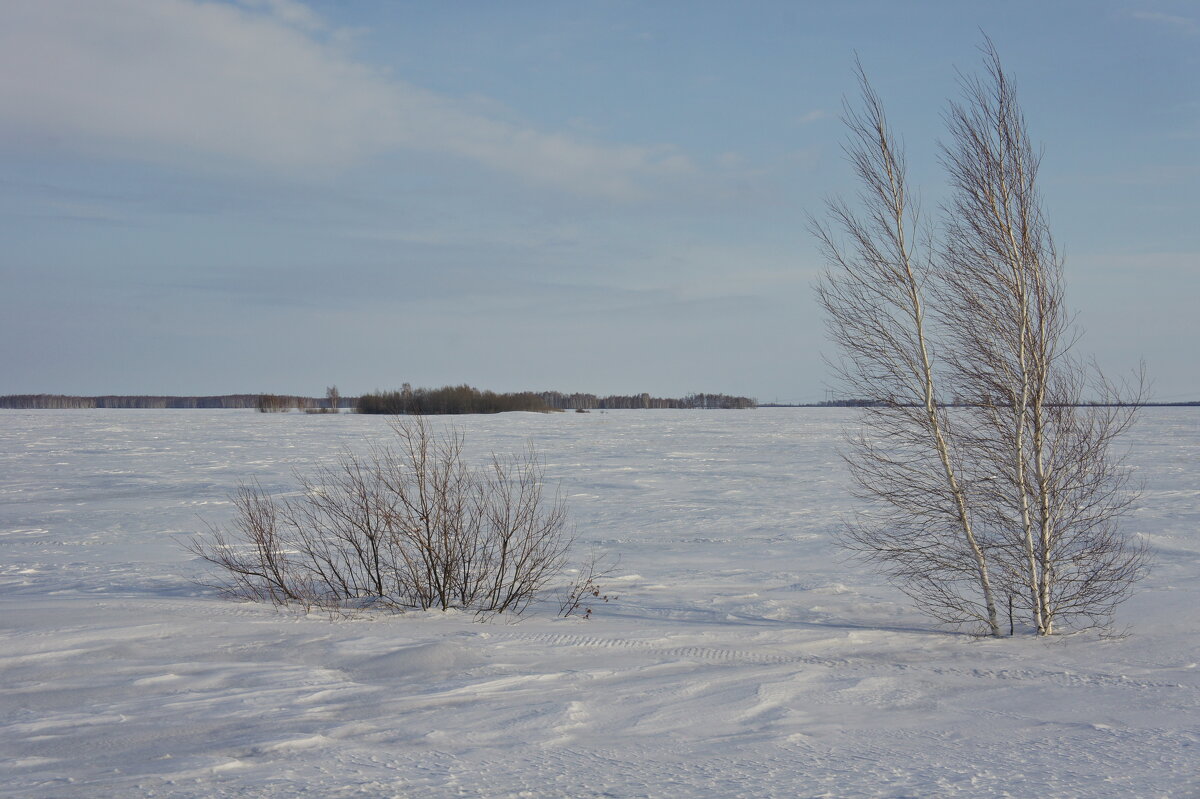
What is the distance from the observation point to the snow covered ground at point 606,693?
13.6 ft

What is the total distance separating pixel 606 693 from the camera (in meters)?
5.68

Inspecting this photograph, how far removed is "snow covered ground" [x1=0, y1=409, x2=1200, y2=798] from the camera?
13.6 feet

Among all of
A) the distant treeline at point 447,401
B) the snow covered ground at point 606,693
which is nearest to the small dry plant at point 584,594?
the snow covered ground at point 606,693

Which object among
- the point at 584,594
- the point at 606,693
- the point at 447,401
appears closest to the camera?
the point at 606,693

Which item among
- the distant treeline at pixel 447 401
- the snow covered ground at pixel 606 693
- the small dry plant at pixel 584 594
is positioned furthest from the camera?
the distant treeline at pixel 447 401

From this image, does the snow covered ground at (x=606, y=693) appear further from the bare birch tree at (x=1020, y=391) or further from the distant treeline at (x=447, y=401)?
the distant treeline at (x=447, y=401)

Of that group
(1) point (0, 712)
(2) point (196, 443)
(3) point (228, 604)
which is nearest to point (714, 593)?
(3) point (228, 604)

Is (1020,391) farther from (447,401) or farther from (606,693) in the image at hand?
(447,401)

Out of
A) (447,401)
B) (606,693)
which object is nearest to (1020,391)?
(606,693)

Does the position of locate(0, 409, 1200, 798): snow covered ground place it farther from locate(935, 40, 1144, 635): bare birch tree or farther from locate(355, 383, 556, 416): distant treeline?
locate(355, 383, 556, 416): distant treeline

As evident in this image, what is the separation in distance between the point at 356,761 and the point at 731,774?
184 centimetres

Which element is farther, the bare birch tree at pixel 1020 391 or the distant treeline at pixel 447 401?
the distant treeline at pixel 447 401

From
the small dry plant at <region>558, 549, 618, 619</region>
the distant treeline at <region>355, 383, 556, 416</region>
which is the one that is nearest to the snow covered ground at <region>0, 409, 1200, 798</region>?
the small dry plant at <region>558, 549, 618, 619</region>

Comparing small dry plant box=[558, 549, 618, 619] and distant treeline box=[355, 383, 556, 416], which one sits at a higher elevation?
distant treeline box=[355, 383, 556, 416]
